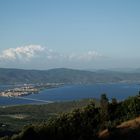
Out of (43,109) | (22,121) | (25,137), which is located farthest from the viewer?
(43,109)

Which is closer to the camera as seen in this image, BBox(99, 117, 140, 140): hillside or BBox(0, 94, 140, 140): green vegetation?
BBox(99, 117, 140, 140): hillside

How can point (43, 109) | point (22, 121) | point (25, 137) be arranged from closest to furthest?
point (25, 137) < point (22, 121) < point (43, 109)

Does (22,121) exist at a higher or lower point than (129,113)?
lower

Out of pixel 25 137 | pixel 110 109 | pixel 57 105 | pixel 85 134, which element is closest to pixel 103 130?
pixel 85 134

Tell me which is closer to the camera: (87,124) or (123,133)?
(123,133)

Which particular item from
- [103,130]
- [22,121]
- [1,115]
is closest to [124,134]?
[103,130]

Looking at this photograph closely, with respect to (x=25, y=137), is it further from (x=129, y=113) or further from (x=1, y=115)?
(x=1, y=115)

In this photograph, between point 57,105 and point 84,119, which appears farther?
point 57,105

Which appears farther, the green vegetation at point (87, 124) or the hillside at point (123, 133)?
the green vegetation at point (87, 124)
